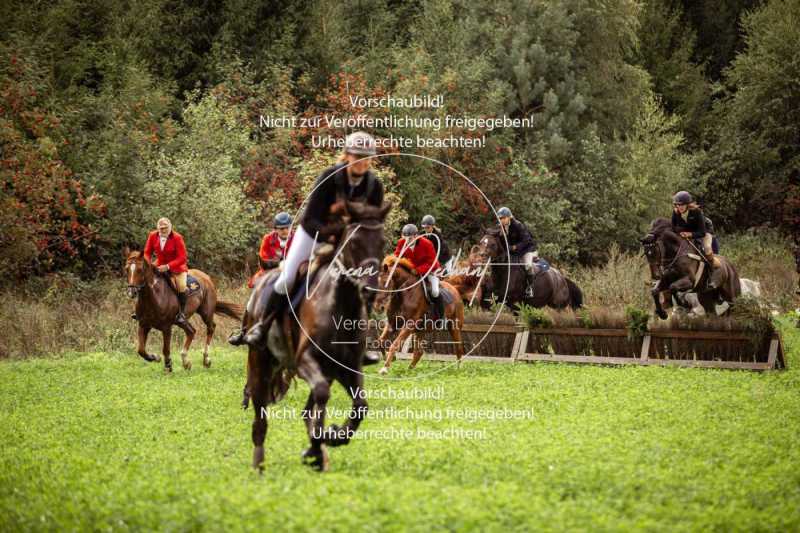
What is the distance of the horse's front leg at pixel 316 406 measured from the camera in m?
8.53

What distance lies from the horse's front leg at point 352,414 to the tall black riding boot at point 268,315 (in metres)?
1.09

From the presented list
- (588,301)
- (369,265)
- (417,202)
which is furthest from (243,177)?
(369,265)

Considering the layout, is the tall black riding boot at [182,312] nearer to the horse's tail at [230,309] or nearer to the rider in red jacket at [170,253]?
the rider in red jacket at [170,253]

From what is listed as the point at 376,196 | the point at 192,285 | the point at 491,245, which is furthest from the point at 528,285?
the point at 376,196

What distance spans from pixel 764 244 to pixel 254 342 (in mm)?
39527

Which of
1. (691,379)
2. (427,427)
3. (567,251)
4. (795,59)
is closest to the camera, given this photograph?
(427,427)

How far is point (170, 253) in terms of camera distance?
1950 cm

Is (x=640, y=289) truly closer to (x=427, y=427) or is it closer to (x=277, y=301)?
(x=427, y=427)

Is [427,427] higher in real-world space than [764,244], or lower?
lower

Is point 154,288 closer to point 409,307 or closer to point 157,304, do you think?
point 157,304

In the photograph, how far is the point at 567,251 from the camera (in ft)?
121

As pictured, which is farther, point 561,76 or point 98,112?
point 561,76

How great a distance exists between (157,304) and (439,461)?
10932mm

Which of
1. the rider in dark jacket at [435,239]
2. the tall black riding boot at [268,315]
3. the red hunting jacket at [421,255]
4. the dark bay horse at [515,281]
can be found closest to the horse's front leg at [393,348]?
the red hunting jacket at [421,255]
